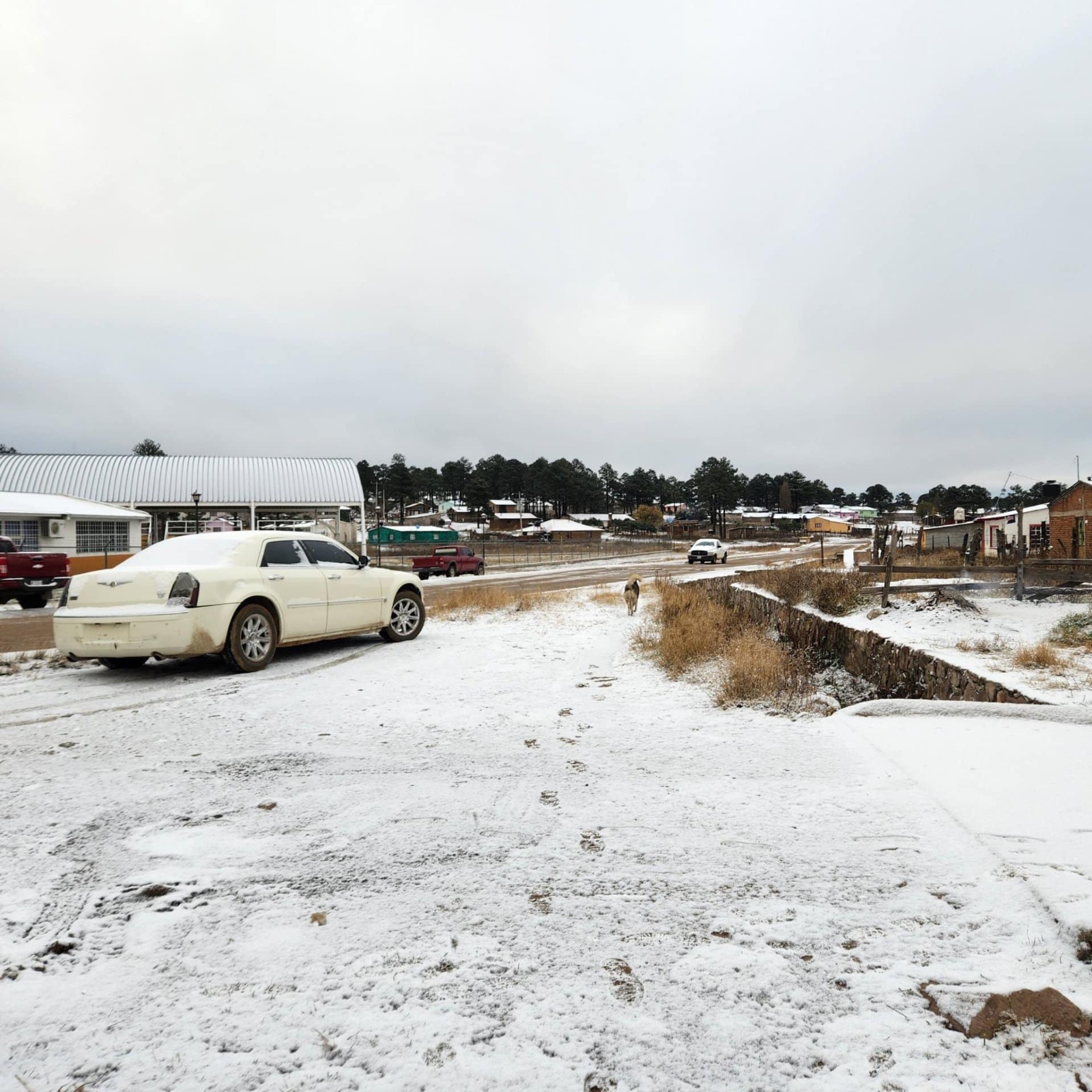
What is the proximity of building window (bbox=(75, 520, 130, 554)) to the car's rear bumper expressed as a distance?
25003 millimetres

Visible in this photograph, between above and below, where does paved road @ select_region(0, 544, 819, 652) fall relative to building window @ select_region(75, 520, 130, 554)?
below

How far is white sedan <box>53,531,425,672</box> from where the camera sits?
6.99 m

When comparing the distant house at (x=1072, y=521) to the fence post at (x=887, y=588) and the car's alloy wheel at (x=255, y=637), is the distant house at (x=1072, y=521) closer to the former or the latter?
the fence post at (x=887, y=588)

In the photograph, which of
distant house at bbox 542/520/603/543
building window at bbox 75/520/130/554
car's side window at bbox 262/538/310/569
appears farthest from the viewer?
distant house at bbox 542/520/603/543

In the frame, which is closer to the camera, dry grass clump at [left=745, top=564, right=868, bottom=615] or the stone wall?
the stone wall

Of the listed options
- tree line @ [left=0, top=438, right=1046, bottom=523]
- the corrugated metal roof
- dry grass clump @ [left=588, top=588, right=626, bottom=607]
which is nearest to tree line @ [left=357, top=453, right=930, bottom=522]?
tree line @ [left=0, top=438, right=1046, bottom=523]

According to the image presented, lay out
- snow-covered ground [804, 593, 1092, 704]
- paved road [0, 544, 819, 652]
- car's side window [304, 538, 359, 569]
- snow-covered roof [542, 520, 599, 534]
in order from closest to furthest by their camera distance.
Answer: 1. snow-covered ground [804, 593, 1092, 704]
2. car's side window [304, 538, 359, 569]
3. paved road [0, 544, 819, 652]
4. snow-covered roof [542, 520, 599, 534]

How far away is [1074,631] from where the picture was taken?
35.5 feet

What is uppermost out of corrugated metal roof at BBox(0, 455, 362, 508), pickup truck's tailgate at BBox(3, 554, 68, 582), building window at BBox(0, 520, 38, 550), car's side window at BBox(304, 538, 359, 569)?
corrugated metal roof at BBox(0, 455, 362, 508)

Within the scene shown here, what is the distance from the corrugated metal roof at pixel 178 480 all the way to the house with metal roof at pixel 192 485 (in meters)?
0.04

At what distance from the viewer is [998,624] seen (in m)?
13.0

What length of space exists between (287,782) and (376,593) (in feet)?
18.2

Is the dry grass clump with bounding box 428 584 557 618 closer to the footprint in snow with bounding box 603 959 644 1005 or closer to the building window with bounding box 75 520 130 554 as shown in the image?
the footprint in snow with bounding box 603 959 644 1005

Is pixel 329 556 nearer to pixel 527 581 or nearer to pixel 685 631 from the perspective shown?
pixel 685 631
